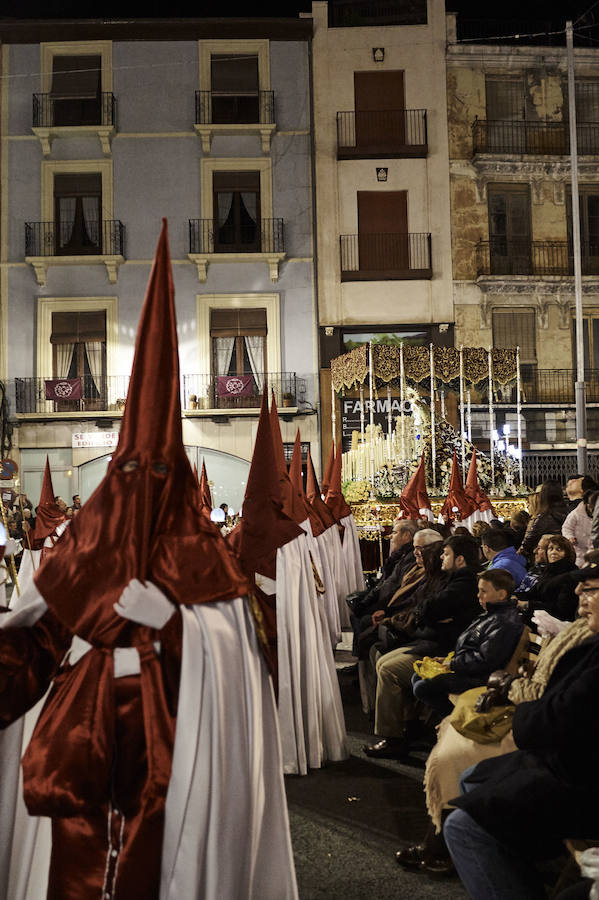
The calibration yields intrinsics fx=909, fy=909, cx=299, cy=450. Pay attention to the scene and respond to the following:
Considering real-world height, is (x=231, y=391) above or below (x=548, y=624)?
above

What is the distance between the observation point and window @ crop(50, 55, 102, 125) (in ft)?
83.6

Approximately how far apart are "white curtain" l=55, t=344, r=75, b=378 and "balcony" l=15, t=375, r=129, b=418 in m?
0.33

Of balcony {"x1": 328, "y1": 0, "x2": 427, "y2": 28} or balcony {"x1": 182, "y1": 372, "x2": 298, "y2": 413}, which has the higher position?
balcony {"x1": 328, "y1": 0, "x2": 427, "y2": 28}

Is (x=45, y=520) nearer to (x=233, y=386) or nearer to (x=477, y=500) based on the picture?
(x=477, y=500)

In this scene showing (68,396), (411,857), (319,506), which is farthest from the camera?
(68,396)

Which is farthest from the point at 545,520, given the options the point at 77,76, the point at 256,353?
the point at 77,76

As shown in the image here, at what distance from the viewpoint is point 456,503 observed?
1341cm

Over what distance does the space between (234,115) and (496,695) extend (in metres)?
24.2

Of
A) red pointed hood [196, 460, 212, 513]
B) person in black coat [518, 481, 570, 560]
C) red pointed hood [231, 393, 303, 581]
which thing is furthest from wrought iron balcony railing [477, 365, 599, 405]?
red pointed hood [231, 393, 303, 581]

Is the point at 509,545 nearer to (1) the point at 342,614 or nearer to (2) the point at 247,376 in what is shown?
(1) the point at 342,614

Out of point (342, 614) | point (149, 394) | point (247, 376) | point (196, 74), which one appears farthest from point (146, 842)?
point (196, 74)

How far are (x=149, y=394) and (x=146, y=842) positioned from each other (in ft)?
4.85

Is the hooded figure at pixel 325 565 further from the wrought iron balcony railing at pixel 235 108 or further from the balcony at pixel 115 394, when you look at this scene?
the wrought iron balcony railing at pixel 235 108

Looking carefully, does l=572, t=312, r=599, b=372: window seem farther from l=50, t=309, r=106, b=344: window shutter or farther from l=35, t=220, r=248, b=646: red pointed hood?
l=35, t=220, r=248, b=646: red pointed hood
